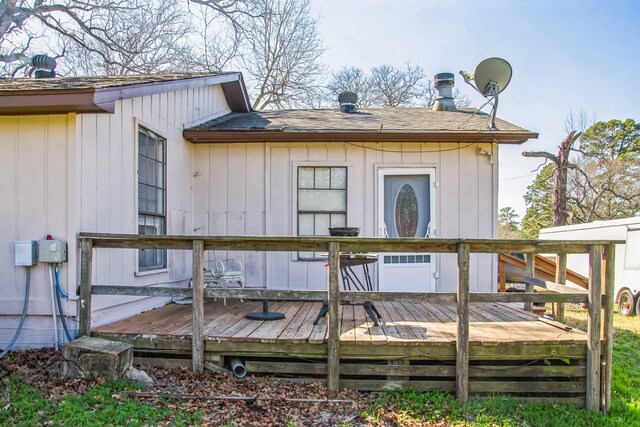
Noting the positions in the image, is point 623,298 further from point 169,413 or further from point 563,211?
point 169,413

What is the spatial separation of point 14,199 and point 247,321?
2.41m

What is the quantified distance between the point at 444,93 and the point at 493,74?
2.26 m

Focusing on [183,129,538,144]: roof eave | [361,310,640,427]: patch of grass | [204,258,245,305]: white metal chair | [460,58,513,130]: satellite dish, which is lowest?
[361,310,640,427]: patch of grass

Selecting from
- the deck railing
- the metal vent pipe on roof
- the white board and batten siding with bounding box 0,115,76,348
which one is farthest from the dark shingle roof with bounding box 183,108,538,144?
the deck railing

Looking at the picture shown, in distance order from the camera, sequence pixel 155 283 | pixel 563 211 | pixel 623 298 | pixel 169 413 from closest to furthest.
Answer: pixel 169 413 → pixel 155 283 → pixel 623 298 → pixel 563 211

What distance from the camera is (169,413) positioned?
295 centimetres

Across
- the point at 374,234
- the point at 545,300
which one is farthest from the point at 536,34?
the point at 545,300

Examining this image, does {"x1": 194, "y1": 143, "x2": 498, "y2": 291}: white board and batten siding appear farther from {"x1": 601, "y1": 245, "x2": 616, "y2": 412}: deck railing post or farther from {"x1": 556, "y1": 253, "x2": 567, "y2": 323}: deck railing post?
{"x1": 601, "y1": 245, "x2": 616, "y2": 412}: deck railing post

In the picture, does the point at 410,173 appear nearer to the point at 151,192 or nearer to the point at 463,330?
the point at 463,330

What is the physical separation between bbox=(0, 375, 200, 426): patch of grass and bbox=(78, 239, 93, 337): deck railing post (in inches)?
24.2

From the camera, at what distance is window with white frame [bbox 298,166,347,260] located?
602 centimetres

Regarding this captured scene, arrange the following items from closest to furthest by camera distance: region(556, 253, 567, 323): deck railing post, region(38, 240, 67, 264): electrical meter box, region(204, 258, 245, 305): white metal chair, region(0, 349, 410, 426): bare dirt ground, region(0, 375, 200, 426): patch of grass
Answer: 1. region(0, 375, 200, 426): patch of grass
2. region(0, 349, 410, 426): bare dirt ground
3. region(38, 240, 67, 264): electrical meter box
4. region(556, 253, 567, 323): deck railing post
5. region(204, 258, 245, 305): white metal chair

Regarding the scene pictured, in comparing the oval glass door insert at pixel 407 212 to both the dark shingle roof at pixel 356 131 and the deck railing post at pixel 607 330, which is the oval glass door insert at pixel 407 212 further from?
the deck railing post at pixel 607 330

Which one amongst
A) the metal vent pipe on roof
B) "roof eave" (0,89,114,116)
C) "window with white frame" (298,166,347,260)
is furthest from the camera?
the metal vent pipe on roof
